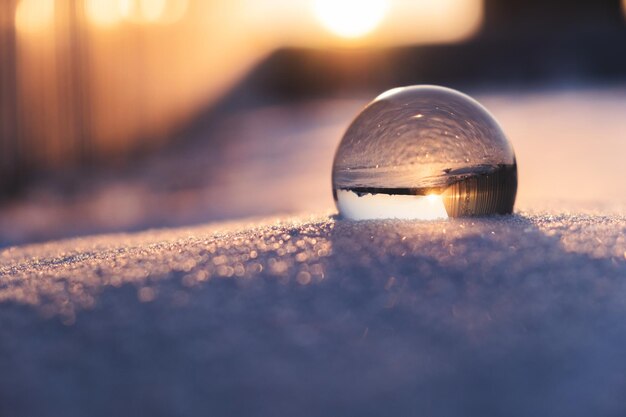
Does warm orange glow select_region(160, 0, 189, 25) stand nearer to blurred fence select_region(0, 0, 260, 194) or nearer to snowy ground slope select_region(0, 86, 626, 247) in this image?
blurred fence select_region(0, 0, 260, 194)

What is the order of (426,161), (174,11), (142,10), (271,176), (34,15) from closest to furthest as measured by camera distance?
(426,161) → (271,176) → (34,15) → (142,10) → (174,11)

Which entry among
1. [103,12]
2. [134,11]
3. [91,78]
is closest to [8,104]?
[91,78]

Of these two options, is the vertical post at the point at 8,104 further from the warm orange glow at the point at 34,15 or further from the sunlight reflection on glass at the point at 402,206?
the sunlight reflection on glass at the point at 402,206

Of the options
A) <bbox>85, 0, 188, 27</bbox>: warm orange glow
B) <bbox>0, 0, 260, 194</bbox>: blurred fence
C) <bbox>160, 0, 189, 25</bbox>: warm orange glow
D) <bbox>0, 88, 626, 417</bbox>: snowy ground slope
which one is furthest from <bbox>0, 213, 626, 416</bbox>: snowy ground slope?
<bbox>160, 0, 189, 25</bbox>: warm orange glow

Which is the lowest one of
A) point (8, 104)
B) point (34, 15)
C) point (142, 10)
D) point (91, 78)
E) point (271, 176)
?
point (271, 176)

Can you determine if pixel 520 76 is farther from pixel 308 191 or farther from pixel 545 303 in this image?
pixel 545 303

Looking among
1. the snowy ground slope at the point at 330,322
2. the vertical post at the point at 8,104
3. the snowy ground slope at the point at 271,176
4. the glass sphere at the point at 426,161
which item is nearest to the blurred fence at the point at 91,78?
the vertical post at the point at 8,104

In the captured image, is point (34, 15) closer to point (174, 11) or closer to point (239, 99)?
point (174, 11)
